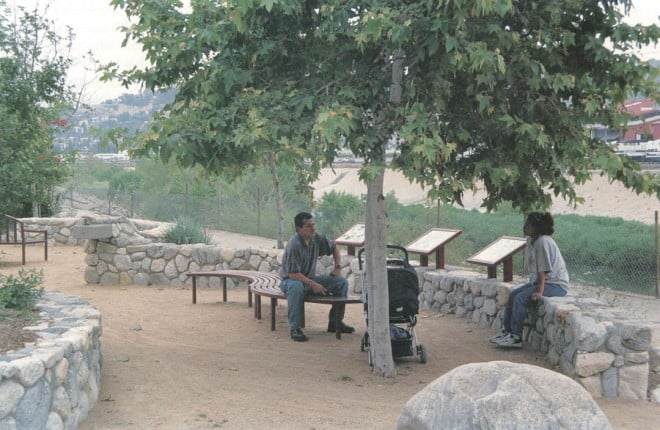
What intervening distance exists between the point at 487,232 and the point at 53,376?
41.2 feet

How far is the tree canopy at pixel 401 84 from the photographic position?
6.44 m

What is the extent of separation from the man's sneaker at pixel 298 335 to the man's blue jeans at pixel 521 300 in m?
2.24

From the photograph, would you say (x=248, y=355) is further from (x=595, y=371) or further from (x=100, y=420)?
(x=595, y=371)

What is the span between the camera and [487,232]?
1722 centimetres

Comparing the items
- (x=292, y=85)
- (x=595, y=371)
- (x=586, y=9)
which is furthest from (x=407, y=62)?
(x=595, y=371)

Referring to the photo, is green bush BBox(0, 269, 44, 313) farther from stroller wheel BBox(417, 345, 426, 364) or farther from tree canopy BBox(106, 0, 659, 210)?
stroller wheel BBox(417, 345, 426, 364)

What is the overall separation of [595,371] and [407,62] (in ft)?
10.0

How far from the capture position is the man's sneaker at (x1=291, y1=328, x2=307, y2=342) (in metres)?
9.51

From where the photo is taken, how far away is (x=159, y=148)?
23.2ft

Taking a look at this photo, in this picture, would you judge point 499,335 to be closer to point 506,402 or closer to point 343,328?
point 343,328

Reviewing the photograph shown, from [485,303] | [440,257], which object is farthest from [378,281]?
[440,257]

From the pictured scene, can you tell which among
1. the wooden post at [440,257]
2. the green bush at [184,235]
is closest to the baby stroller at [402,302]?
the wooden post at [440,257]

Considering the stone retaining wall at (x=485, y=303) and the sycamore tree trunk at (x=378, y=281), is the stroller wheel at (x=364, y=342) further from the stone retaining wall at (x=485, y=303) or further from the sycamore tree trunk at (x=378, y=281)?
the stone retaining wall at (x=485, y=303)

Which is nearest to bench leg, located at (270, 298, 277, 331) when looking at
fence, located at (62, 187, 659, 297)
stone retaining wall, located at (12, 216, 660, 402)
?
stone retaining wall, located at (12, 216, 660, 402)
